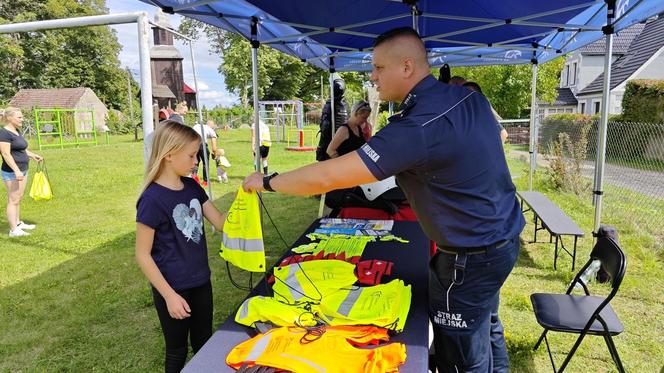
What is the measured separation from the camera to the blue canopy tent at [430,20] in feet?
12.3

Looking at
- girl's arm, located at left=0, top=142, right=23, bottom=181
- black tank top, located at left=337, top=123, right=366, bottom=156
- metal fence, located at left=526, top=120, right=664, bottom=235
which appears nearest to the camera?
black tank top, located at left=337, top=123, right=366, bottom=156

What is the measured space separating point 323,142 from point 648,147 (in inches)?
272

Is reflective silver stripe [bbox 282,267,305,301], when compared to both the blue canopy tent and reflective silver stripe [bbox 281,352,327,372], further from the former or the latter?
the blue canopy tent

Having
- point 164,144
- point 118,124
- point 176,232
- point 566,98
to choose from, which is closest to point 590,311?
point 176,232

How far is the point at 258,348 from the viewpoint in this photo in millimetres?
1648

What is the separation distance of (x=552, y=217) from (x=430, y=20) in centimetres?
265

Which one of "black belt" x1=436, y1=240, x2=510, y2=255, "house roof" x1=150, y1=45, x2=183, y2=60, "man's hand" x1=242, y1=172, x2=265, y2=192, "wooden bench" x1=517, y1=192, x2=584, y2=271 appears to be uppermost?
"house roof" x1=150, y1=45, x2=183, y2=60

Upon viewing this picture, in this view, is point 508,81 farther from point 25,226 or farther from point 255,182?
point 255,182

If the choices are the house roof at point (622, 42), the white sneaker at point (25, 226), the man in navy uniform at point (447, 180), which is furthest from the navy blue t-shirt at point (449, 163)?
the house roof at point (622, 42)

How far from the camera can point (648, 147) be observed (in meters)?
8.81

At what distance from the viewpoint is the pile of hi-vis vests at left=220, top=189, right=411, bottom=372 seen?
158 centimetres

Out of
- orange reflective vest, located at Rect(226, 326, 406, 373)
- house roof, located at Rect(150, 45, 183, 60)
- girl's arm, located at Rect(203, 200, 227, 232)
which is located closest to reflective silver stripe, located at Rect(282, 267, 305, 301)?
orange reflective vest, located at Rect(226, 326, 406, 373)

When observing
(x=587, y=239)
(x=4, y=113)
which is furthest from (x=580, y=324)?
(x=4, y=113)

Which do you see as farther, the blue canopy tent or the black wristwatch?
the blue canopy tent
